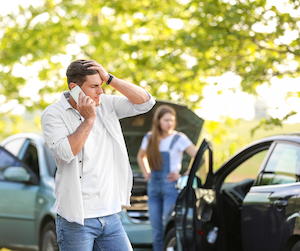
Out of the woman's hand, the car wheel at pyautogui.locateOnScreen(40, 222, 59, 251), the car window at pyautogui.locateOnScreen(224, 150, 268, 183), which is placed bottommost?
the car window at pyautogui.locateOnScreen(224, 150, 268, 183)

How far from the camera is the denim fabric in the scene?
5268mm

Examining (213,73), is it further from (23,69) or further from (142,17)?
(23,69)

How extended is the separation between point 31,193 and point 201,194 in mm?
2306

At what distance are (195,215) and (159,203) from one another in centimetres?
111

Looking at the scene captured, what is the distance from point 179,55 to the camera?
8.40 metres

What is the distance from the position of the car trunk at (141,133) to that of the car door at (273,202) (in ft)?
5.55

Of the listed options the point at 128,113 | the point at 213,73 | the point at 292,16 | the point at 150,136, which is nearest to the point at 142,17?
the point at 213,73

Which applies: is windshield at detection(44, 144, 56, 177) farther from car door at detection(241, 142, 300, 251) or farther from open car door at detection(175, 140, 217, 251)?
car door at detection(241, 142, 300, 251)

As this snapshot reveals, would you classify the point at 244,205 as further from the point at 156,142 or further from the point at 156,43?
the point at 156,43

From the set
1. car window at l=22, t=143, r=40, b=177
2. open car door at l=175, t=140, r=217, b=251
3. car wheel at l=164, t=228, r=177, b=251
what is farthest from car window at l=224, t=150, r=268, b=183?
open car door at l=175, t=140, r=217, b=251

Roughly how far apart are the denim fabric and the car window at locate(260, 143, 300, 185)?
5.25 feet

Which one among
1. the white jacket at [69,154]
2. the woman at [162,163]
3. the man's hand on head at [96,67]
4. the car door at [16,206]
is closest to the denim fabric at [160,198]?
the woman at [162,163]

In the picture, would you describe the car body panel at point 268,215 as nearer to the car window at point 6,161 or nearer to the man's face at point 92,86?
the man's face at point 92,86

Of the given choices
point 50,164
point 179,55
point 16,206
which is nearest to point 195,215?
point 50,164
